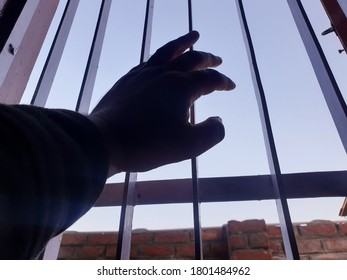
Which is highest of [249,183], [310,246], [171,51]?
[310,246]

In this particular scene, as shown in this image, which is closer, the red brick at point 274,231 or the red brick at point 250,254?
the red brick at point 250,254

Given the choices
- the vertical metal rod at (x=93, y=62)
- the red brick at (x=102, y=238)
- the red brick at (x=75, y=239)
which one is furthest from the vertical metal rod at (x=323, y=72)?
the red brick at (x=75, y=239)

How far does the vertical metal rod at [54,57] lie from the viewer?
0.76m

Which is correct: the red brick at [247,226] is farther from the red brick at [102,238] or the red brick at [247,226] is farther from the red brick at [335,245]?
the red brick at [102,238]

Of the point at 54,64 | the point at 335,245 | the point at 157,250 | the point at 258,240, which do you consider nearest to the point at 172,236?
the point at 157,250

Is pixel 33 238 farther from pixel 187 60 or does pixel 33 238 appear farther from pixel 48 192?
pixel 187 60

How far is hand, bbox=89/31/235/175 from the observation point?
47cm

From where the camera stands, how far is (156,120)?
1.59 ft

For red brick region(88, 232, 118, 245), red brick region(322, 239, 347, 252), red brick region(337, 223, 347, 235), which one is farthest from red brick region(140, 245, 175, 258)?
red brick region(337, 223, 347, 235)

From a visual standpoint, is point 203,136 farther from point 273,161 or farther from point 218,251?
point 218,251

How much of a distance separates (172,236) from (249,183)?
1276mm

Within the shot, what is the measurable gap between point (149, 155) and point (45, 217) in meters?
0.21

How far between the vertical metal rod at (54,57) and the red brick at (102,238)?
1.37 metres

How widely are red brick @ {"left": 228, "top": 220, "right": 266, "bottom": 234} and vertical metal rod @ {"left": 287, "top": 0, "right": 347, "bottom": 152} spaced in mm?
1227
